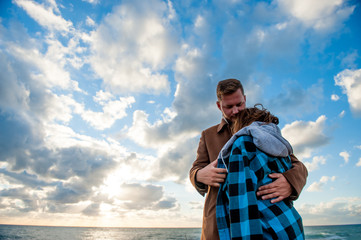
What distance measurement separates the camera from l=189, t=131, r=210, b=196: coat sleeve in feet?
6.60

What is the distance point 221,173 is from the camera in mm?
1544

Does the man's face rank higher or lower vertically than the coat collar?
higher

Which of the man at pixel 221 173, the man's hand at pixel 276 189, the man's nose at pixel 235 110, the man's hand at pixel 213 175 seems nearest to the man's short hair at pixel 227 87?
the man at pixel 221 173

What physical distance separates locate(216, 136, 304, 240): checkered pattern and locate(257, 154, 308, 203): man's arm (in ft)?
0.12

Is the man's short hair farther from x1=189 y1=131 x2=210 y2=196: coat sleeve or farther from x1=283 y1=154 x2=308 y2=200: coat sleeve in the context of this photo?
x1=283 y1=154 x2=308 y2=200: coat sleeve

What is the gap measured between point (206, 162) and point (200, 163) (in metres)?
0.07

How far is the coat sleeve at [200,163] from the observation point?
79.1 inches

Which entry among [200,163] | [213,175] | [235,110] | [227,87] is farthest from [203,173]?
[227,87]

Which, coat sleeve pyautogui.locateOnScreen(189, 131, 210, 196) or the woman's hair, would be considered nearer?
the woman's hair

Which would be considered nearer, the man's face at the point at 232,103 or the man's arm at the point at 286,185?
the man's arm at the point at 286,185

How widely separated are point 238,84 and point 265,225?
1.54 m

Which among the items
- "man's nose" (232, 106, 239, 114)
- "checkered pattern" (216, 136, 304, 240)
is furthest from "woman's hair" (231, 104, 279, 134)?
"man's nose" (232, 106, 239, 114)

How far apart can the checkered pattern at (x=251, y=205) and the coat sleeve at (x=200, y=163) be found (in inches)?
22.6

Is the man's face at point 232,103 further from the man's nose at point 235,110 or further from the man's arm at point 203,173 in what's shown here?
the man's arm at point 203,173
